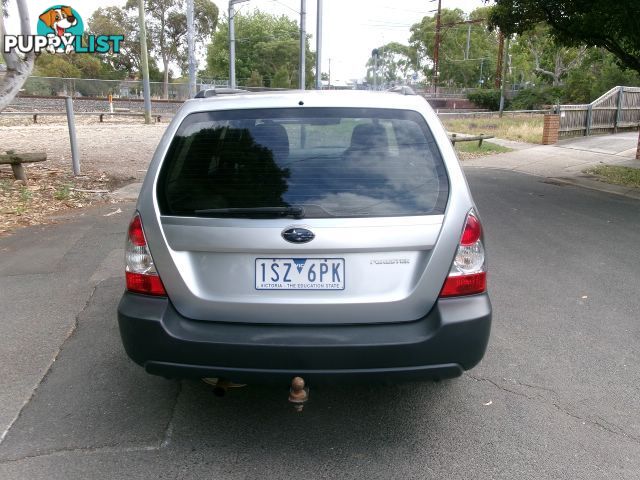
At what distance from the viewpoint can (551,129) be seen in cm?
1911

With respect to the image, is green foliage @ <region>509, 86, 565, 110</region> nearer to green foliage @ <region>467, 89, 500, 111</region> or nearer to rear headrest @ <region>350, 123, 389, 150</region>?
green foliage @ <region>467, 89, 500, 111</region>

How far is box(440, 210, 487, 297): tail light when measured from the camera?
2.71 meters

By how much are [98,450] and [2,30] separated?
8.26 metres

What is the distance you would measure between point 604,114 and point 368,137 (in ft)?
71.6

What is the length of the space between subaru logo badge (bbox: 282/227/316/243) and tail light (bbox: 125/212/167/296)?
0.67m

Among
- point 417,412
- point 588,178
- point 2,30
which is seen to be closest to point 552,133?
point 588,178

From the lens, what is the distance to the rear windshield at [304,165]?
8.86 ft

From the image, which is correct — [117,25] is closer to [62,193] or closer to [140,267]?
[62,193]

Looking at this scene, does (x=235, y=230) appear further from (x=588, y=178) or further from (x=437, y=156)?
(x=588, y=178)

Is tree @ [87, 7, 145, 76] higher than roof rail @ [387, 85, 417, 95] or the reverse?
higher

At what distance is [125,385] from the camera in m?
3.48

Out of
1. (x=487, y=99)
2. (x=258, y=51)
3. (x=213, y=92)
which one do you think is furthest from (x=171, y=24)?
(x=213, y=92)

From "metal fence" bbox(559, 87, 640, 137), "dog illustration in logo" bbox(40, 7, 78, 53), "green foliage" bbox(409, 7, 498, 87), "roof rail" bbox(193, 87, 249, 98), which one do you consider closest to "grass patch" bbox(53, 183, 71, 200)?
"roof rail" bbox(193, 87, 249, 98)

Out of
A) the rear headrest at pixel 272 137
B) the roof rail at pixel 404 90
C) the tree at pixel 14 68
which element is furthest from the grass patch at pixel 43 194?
the roof rail at pixel 404 90
